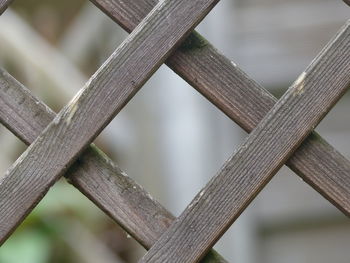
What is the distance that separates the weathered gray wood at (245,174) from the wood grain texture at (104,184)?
0.03 m

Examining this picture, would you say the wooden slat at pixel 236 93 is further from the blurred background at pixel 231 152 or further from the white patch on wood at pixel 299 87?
the blurred background at pixel 231 152

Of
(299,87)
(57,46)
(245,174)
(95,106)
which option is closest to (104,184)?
(95,106)

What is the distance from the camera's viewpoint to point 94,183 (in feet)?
4.59

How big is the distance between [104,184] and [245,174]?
0.76 feet

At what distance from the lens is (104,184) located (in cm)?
140

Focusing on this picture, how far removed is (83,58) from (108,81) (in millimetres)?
3189

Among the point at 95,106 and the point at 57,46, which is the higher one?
the point at 57,46

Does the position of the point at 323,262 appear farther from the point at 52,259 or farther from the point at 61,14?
the point at 61,14

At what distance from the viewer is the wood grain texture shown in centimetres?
140

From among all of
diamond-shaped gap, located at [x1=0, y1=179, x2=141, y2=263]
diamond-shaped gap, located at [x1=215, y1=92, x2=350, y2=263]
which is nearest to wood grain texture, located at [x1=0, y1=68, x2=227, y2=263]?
diamond-shaped gap, located at [x1=0, y1=179, x2=141, y2=263]

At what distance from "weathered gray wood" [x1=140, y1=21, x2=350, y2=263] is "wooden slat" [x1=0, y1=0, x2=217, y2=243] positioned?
7.7 inches

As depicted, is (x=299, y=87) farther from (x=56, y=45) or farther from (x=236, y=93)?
(x=56, y=45)

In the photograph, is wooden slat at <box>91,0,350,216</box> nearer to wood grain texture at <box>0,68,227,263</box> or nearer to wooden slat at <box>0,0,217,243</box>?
wooden slat at <box>0,0,217,243</box>

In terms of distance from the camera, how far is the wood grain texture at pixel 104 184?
1.40 meters
